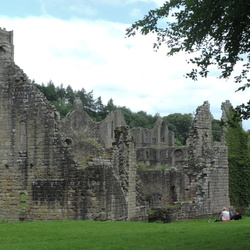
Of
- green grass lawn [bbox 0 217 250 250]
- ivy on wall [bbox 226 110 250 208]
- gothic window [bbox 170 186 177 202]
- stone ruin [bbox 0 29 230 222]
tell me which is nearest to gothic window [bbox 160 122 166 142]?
ivy on wall [bbox 226 110 250 208]

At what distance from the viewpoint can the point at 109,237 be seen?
54.1 feet

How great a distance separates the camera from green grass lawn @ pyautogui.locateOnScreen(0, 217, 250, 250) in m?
14.8

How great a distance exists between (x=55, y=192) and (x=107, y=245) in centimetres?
781

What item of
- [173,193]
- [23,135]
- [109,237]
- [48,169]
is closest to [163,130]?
[173,193]

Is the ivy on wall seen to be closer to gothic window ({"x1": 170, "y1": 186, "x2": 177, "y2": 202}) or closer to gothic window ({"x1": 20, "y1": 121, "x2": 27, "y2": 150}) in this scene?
gothic window ({"x1": 170, "y1": 186, "x2": 177, "y2": 202})

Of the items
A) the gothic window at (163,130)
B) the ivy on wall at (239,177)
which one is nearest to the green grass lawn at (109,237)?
the ivy on wall at (239,177)

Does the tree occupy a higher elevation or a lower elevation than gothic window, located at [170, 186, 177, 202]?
higher

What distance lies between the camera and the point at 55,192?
73.0 ft

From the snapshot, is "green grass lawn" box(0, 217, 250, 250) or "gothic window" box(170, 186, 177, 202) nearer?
"green grass lawn" box(0, 217, 250, 250)

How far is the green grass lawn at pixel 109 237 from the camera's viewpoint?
582 inches

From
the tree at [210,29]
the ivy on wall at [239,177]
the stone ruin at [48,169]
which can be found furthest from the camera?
the ivy on wall at [239,177]

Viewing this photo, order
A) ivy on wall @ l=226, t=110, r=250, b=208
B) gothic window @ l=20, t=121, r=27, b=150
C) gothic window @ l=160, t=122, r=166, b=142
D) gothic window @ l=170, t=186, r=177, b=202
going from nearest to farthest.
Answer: gothic window @ l=20, t=121, r=27, b=150
ivy on wall @ l=226, t=110, r=250, b=208
gothic window @ l=170, t=186, r=177, b=202
gothic window @ l=160, t=122, r=166, b=142

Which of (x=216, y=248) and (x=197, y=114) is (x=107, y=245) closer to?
(x=216, y=248)

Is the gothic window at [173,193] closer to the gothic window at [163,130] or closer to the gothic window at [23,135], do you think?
the gothic window at [23,135]
